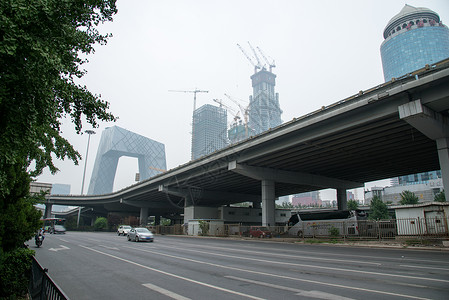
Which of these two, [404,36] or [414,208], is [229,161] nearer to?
[414,208]

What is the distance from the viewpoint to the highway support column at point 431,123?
20.7 metres

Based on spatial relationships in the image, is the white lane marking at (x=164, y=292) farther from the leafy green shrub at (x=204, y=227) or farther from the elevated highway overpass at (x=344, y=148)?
the leafy green shrub at (x=204, y=227)

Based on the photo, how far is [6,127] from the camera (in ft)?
14.3

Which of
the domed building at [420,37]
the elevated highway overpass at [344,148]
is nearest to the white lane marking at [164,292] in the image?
the elevated highway overpass at [344,148]

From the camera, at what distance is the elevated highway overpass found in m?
21.0

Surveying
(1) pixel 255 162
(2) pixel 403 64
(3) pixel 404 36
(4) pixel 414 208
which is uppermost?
(3) pixel 404 36

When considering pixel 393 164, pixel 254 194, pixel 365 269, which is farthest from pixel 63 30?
pixel 254 194

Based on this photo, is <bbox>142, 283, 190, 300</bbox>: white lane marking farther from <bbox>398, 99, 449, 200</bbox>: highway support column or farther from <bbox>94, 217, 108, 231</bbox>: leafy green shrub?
<bbox>94, 217, 108, 231</bbox>: leafy green shrub

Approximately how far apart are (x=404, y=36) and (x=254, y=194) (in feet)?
635

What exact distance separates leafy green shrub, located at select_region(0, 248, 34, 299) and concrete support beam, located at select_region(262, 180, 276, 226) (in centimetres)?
3382

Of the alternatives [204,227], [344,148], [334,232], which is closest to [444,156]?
[344,148]

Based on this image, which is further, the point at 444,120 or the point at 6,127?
the point at 444,120

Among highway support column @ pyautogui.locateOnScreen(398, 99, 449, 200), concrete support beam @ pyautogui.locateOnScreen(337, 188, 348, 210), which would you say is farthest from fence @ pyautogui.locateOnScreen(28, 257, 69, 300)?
concrete support beam @ pyautogui.locateOnScreen(337, 188, 348, 210)

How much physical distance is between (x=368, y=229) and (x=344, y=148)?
31.3ft
